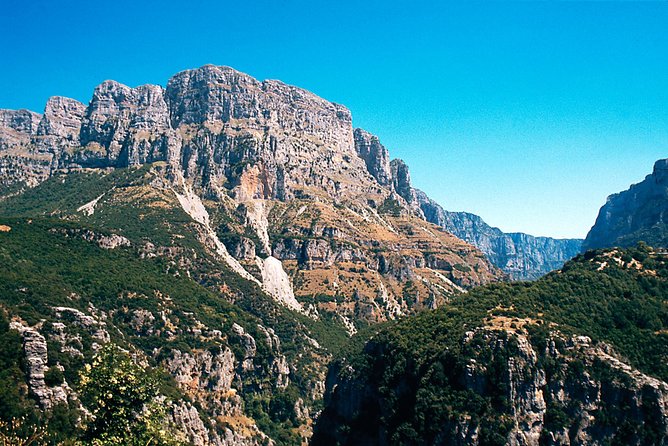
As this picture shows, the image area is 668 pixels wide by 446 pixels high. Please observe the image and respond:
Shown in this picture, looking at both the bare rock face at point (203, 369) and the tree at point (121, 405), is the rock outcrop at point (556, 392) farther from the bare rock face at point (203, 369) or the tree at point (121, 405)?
the bare rock face at point (203, 369)

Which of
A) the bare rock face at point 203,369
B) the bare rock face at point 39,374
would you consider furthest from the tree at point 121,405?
the bare rock face at point 203,369

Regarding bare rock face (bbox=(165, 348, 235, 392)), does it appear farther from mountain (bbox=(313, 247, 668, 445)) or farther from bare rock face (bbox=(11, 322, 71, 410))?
bare rock face (bbox=(11, 322, 71, 410))

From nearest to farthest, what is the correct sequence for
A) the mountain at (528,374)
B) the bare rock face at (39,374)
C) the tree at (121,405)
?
the tree at (121,405), the bare rock face at (39,374), the mountain at (528,374)

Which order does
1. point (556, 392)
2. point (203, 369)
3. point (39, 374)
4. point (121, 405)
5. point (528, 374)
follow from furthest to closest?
point (203, 369)
point (556, 392)
point (528, 374)
point (39, 374)
point (121, 405)

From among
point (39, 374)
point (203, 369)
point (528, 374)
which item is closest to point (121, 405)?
point (39, 374)

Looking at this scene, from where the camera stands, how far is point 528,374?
93.8m

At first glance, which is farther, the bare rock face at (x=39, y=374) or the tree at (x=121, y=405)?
the bare rock face at (x=39, y=374)

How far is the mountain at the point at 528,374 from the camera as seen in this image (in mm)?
90625

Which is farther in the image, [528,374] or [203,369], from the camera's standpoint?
[203,369]

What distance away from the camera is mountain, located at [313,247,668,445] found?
90625 mm

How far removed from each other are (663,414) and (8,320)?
326 feet

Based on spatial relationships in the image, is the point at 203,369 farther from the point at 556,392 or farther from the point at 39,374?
the point at 556,392

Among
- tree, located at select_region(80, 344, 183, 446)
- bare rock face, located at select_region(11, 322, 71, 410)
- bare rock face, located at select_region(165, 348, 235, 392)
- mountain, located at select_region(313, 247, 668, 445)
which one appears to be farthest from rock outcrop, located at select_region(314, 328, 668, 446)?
bare rock face, located at select_region(165, 348, 235, 392)

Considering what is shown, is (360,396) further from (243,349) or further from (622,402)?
(243,349)
